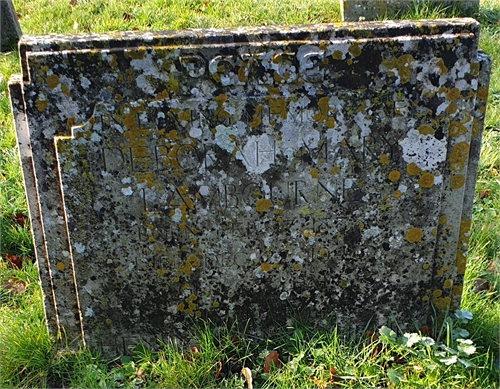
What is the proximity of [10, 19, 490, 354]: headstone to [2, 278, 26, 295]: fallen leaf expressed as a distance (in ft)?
1.65

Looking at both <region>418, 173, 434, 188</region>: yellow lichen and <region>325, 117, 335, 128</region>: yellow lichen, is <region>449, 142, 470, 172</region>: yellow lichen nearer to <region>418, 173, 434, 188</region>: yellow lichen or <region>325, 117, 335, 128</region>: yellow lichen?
<region>418, 173, 434, 188</region>: yellow lichen

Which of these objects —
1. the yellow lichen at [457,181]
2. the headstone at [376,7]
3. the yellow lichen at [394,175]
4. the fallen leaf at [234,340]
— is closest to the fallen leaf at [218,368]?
the fallen leaf at [234,340]

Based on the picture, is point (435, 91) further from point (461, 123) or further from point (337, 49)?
point (337, 49)

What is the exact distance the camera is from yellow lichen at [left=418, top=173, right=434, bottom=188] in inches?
106

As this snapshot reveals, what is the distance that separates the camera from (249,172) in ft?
8.69

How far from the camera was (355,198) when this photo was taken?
2.73 metres

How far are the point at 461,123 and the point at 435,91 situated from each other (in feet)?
0.65

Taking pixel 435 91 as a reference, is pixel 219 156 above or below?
below

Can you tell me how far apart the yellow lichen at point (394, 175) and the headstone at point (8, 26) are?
15.1 ft

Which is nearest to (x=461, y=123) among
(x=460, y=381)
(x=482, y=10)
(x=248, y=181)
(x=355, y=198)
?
(x=355, y=198)

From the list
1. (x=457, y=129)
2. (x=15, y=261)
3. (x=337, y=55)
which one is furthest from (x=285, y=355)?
(x=15, y=261)

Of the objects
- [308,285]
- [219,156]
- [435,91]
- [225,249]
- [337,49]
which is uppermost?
[337,49]

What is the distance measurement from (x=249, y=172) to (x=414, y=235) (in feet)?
2.73

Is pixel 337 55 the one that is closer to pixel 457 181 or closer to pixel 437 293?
pixel 457 181
